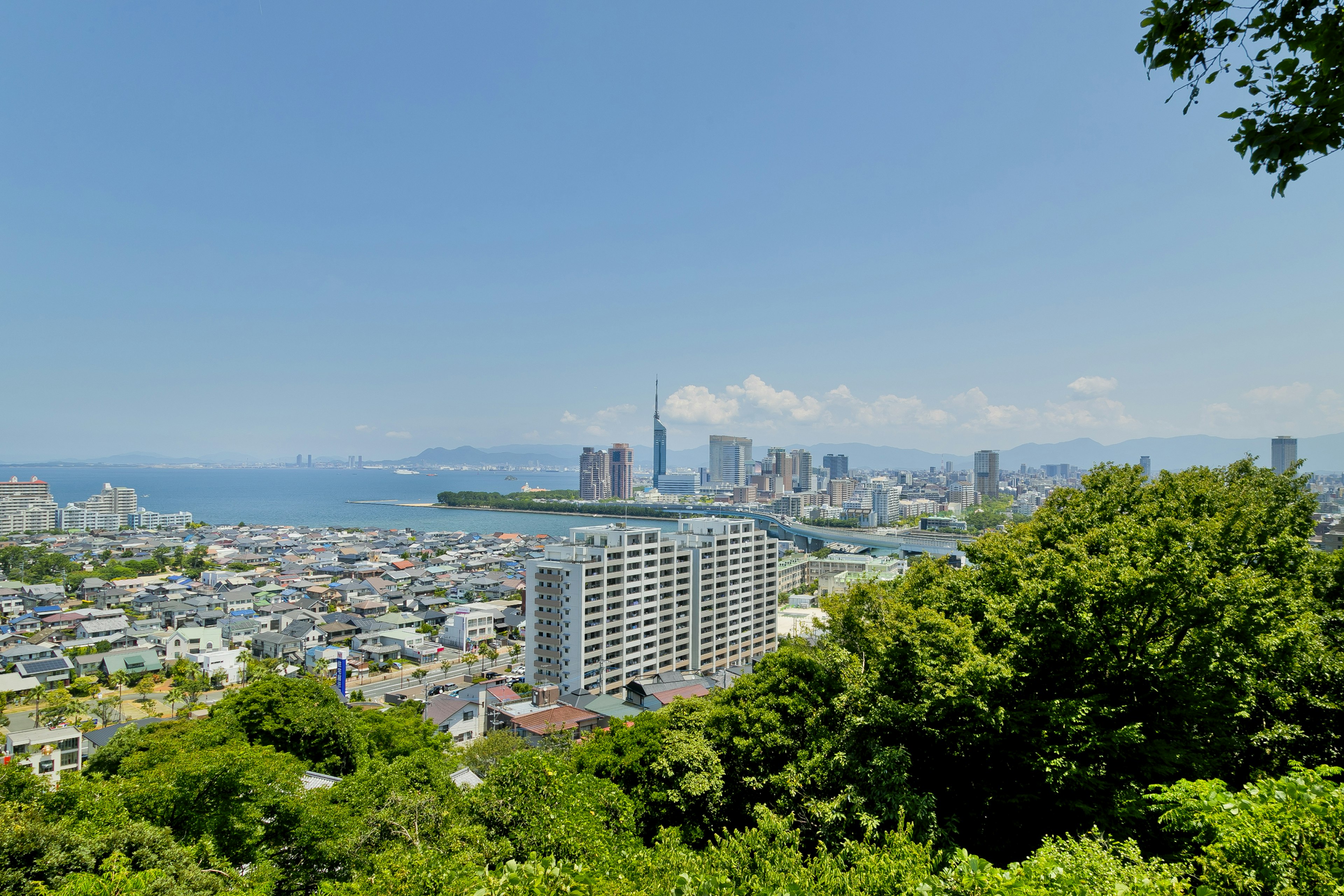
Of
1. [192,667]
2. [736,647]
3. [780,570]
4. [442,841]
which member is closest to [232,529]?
[192,667]

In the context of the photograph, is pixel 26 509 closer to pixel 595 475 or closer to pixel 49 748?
pixel 595 475

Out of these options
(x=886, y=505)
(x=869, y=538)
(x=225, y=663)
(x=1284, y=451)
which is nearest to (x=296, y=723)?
(x=225, y=663)

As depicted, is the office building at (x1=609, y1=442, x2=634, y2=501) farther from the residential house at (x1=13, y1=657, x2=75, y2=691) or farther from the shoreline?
the residential house at (x1=13, y1=657, x2=75, y2=691)

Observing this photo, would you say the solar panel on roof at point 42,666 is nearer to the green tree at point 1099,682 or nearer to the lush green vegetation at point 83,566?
the lush green vegetation at point 83,566

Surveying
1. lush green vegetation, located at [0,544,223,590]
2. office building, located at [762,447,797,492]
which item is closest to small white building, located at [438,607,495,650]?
lush green vegetation, located at [0,544,223,590]

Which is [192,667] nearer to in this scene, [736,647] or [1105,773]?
[736,647]

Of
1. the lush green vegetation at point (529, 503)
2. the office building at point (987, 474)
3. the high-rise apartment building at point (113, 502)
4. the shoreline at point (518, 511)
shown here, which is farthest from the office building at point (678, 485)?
the high-rise apartment building at point (113, 502)
